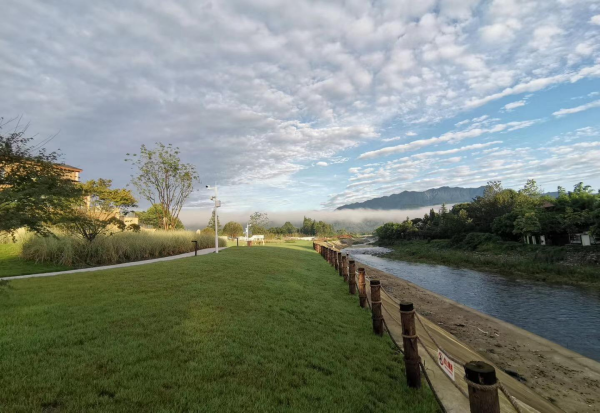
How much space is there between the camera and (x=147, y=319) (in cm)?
551

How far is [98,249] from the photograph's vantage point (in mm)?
15062

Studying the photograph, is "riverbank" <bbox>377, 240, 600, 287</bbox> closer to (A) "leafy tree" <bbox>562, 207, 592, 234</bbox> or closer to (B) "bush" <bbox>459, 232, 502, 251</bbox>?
(A) "leafy tree" <bbox>562, 207, 592, 234</bbox>

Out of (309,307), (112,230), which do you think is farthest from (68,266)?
(309,307)

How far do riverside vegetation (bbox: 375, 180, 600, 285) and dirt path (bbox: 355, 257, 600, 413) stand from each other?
52.7 feet

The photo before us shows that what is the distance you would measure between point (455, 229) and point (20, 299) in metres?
59.5

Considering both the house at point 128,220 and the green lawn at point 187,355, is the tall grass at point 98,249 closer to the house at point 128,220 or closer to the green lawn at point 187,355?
the house at point 128,220

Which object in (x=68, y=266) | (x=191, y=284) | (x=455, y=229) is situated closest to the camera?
(x=191, y=284)

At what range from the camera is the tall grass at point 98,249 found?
13.5 meters

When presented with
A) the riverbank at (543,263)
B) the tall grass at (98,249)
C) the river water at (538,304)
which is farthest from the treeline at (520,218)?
the tall grass at (98,249)

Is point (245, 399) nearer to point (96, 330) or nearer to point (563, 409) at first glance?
point (96, 330)

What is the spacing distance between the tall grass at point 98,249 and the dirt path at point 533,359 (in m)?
14.6

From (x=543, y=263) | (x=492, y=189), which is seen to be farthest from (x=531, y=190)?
(x=543, y=263)

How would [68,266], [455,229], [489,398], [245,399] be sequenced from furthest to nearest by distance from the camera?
1. [455,229]
2. [68,266]
3. [245,399]
4. [489,398]

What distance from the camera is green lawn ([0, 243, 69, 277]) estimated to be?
11.4 m
